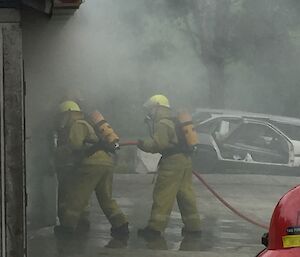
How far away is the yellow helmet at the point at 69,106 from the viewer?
6.50m

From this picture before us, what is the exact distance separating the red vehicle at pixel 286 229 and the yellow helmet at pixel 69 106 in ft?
14.6

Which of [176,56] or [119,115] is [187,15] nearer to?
[176,56]

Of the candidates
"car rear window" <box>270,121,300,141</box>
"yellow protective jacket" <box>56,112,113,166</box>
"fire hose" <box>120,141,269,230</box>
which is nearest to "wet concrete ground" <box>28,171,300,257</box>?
"fire hose" <box>120,141,269,230</box>

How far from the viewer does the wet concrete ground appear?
637 centimetres

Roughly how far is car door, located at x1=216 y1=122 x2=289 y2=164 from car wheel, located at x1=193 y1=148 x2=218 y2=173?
11 centimetres

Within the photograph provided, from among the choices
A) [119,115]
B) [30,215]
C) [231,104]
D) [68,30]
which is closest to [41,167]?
[30,215]

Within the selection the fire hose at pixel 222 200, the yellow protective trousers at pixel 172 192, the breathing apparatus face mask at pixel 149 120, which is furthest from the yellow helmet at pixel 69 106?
the yellow protective trousers at pixel 172 192

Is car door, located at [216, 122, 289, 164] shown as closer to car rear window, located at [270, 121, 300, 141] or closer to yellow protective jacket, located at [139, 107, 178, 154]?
car rear window, located at [270, 121, 300, 141]

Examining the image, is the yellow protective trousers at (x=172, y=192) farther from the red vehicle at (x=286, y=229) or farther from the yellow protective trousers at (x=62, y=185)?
the red vehicle at (x=286, y=229)

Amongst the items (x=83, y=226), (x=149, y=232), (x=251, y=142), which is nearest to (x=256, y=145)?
(x=251, y=142)

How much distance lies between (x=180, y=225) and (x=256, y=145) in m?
1.07

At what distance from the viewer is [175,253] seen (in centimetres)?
631

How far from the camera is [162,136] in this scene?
6.44m

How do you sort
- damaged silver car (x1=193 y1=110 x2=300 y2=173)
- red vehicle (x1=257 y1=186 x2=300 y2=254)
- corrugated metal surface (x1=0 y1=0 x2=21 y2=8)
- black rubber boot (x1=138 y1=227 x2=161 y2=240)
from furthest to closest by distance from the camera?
damaged silver car (x1=193 y1=110 x2=300 y2=173) → black rubber boot (x1=138 y1=227 x2=161 y2=240) → corrugated metal surface (x1=0 y1=0 x2=21 y2=8) → red vehicle (x1=257 y1=186 x2=300 y2=254)
